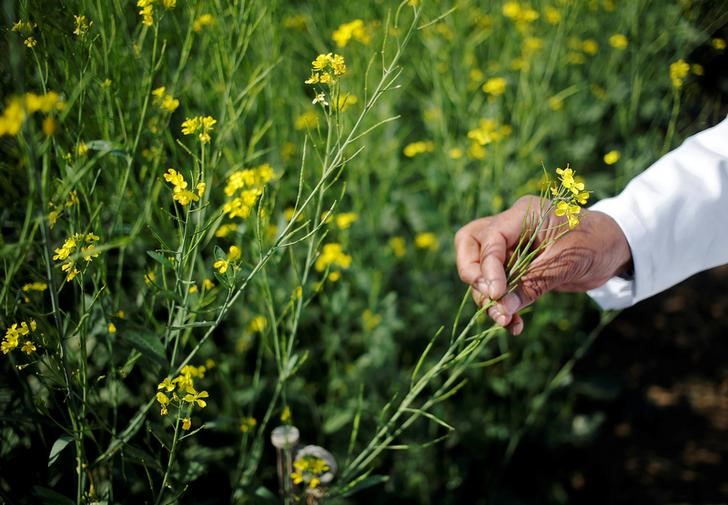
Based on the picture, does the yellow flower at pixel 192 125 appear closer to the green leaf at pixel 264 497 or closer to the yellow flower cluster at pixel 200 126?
the yellow flower cluster at pixel 200 126

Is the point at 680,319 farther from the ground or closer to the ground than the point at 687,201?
closer to the ground

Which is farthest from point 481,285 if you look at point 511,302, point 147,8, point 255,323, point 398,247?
point 398,247

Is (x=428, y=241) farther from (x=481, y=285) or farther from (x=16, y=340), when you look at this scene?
(x=16, y=340)

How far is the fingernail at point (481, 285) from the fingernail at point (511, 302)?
3 cm

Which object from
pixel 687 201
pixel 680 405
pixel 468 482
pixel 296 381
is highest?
pixel 687 201

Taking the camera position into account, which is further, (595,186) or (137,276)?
(595,186)

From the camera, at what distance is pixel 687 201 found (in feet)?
3.36

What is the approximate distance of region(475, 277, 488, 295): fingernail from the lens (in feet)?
2.82

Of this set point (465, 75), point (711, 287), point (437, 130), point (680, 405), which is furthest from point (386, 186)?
point (711, 287)

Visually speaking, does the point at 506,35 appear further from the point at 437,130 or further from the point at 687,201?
the point at 687,201

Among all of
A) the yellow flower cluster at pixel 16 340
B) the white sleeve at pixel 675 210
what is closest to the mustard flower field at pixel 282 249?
the yellow flower cluster at pixel 16 340

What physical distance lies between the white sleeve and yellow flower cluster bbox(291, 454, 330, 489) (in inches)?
25.8

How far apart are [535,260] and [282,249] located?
419 millimetres

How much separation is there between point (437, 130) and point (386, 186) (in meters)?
0.31
